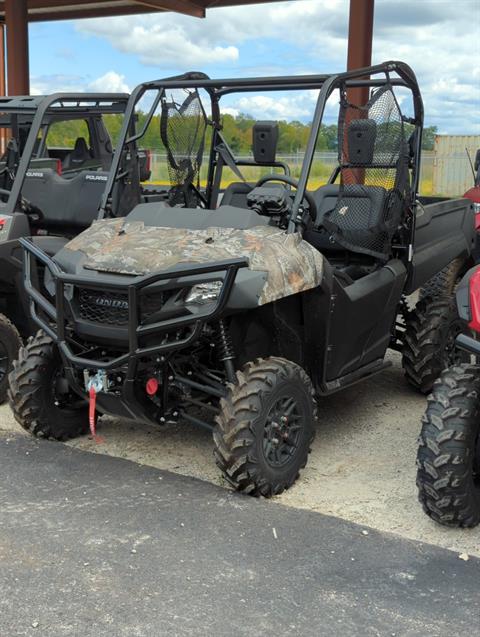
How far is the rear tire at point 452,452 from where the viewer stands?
3.47 meters

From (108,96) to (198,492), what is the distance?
372cm

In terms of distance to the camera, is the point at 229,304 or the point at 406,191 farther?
the point at 406,191

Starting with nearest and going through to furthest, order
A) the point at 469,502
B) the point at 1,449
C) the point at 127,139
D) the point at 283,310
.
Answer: the point at 469,502, the point at 283,310, the point at 1,449, the point at 127,139

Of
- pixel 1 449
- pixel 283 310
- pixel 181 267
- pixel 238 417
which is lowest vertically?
pixel 1 449

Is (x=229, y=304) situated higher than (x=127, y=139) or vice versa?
(x=127, y=139)

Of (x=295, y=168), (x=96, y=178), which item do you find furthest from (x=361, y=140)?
(x=96, y=178)

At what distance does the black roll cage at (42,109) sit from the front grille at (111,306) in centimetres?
191

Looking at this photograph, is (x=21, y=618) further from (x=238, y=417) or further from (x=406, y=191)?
(x=406, y=191)

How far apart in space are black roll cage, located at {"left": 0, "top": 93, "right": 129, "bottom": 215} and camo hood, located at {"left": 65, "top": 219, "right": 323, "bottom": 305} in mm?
1590

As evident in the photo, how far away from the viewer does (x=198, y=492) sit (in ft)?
13.2

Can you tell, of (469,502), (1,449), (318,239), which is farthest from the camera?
(318,239)

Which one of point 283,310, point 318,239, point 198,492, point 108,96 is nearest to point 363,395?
point 318,239

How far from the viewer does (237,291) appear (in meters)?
3.83

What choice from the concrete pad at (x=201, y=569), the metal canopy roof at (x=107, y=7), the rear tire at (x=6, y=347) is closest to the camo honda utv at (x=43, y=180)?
the rear tire at (x=6, y=347)
